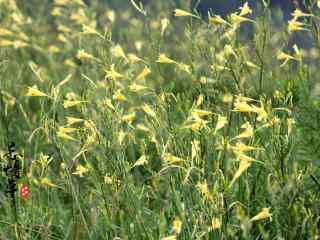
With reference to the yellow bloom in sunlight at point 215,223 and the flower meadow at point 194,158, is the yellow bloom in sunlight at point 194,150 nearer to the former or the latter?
the flower meadow at point 194,158

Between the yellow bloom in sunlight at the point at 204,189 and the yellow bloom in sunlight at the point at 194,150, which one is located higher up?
the yellow bloom in sunlight at the point at 194,150

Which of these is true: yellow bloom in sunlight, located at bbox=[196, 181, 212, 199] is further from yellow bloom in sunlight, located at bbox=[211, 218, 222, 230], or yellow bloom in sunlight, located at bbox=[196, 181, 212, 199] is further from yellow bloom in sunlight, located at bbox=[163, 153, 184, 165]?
yellow bloom in sunlight, located at bbox=[163, 153, 184, 165]

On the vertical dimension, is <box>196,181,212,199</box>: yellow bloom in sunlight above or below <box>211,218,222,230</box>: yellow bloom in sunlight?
above

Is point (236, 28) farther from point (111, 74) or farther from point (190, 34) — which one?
point (111, 74)

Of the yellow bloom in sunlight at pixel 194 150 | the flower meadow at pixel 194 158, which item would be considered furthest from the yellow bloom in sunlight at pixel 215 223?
the yellow bloom in sunlight at pixel 194 150

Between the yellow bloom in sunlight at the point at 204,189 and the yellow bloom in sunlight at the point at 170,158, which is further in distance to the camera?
the yellow bloom in sunlight at the point at 170,158

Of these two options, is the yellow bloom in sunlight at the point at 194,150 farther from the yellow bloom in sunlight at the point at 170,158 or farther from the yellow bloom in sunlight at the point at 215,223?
the yellow bloom in sunlight at the point at 215,223

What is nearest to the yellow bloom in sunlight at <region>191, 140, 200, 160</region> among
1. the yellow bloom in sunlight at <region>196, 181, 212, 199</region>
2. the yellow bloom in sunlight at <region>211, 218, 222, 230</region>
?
the yellow bloom in sunlight at <region>196, 181, 212, 199</region>

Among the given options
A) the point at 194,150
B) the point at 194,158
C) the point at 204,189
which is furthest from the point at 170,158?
the point at 194,158

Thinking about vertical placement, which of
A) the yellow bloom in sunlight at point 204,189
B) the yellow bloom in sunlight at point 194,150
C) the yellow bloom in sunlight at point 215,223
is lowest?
the yellow bloom in sunlight at point 215,223

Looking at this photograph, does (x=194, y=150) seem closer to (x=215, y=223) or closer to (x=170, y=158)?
(x=170, y=158)

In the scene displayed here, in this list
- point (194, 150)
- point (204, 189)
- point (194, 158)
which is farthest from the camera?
point (194, 158)

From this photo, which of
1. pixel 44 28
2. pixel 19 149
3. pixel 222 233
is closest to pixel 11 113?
pixel 19 149

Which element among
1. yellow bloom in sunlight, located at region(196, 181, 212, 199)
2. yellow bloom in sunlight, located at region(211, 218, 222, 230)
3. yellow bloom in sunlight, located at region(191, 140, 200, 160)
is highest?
yellow bloom in sunlight, located at region(191, 140, 200, 160)
